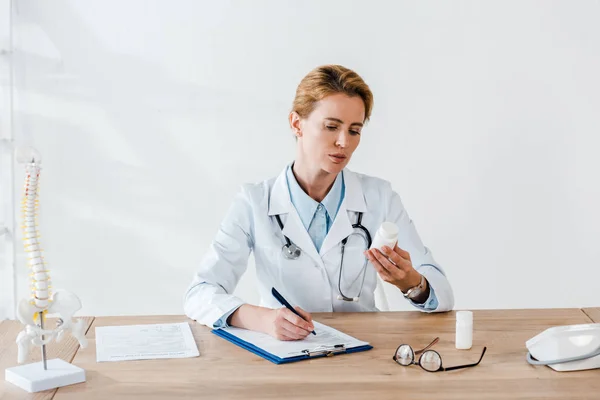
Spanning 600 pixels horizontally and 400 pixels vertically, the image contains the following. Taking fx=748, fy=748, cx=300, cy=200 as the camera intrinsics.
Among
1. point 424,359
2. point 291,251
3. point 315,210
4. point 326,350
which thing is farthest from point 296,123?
point 424,359

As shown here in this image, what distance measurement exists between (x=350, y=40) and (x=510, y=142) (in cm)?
89

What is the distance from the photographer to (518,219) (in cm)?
358

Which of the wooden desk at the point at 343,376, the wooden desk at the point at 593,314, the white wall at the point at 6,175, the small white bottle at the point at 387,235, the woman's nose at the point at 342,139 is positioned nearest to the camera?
the wooden desk at the point at 343,376

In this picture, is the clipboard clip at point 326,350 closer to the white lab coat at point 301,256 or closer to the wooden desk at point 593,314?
the white lab coat at point 301,256

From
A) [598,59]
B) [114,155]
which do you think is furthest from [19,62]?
[598,59]

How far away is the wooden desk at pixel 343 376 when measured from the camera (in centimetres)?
156

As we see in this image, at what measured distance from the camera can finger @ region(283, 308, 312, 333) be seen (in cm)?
188

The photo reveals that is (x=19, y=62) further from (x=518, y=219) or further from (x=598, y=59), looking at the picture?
(x=598, y=59)

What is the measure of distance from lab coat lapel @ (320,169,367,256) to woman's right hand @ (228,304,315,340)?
1.37 feet

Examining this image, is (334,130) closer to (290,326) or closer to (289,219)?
(289,219)

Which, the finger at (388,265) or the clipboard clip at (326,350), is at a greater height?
the finger at (388,265)

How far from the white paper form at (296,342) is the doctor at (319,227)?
294mm

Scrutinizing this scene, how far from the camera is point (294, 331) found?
6.15 ft

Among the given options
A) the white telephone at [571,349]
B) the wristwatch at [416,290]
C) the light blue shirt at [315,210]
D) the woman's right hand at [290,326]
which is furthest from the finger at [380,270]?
the white telephone at [571,349]
